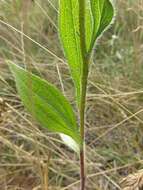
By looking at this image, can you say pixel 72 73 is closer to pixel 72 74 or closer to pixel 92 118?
pixel 72 74

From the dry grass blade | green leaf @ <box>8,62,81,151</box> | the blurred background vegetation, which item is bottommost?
the blurred background vegetation

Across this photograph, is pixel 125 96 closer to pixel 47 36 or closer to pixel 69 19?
pixel 47 36

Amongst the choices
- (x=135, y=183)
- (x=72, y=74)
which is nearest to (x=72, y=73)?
(x=72, y=74)

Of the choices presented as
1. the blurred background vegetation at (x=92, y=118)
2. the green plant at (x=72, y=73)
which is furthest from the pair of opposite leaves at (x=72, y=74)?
the blurred background vegetation at (x=92, y=118)

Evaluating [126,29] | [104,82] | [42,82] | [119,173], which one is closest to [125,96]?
[104,82]

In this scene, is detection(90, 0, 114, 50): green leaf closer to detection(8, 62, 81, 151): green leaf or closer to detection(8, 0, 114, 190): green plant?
detection(8, 0, 114, 190): green plant

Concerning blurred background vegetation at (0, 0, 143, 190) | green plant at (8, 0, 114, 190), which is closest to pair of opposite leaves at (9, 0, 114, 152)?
green plant at (8, 0, 114, 190)
